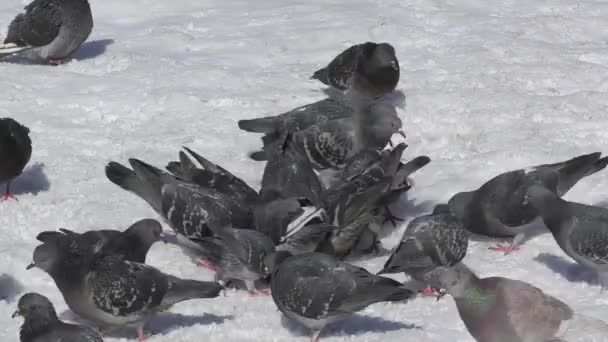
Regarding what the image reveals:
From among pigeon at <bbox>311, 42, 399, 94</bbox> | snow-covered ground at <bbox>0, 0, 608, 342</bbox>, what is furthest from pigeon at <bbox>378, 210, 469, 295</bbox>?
pigeon at <bbox>311, 42, 399, 94</bbox>

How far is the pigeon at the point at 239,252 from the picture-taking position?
6957mm

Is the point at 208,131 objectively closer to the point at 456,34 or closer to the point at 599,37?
the point at 456,34

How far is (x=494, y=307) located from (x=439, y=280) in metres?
0.40

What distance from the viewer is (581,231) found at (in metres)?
6.97

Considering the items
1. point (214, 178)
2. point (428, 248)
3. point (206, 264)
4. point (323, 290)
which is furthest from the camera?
point (214, 178)

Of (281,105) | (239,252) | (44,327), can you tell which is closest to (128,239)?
(239,252)

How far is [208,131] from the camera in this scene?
9422 millimetres

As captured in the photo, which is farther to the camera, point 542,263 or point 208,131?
point 208,131

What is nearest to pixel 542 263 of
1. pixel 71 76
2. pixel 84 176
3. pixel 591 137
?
pixel 591 137

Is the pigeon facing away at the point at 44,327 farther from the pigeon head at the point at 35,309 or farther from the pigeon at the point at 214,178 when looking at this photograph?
the pigeon at the point at 214,178

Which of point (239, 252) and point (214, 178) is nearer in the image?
point (239, 252)

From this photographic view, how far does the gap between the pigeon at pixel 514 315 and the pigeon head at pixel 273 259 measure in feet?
3.91

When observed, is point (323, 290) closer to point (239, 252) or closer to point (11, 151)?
point (239, 252)

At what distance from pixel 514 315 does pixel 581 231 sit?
1143 mm
